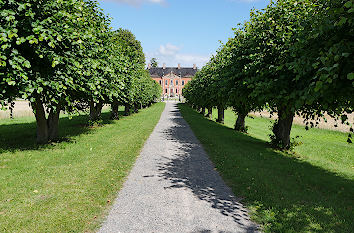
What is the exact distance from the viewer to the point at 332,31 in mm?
6508

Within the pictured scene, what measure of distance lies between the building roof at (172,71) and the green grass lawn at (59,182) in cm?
11322

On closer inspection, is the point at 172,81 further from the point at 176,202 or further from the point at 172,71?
the point at 176,202

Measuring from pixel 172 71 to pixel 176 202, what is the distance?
120649 millimetres

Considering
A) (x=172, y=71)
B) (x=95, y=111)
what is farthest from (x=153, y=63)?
(x=95, y=111)

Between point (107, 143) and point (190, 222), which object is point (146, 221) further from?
point (107, 143)

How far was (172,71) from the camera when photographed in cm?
12344

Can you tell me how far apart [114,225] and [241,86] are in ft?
29.8

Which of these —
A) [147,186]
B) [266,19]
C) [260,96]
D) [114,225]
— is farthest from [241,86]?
[114,225]

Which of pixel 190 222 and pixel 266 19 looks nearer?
pixel 190 222

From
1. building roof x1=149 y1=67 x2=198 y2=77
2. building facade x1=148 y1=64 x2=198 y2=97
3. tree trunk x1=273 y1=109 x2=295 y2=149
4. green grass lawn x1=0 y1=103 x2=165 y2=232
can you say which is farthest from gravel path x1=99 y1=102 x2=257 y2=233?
building roof x1=149 y1=67 x2=198 y2=77

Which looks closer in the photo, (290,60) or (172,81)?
(290,60)

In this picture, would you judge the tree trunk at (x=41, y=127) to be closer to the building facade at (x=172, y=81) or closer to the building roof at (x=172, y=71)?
the building facade at (x=172, y=81)

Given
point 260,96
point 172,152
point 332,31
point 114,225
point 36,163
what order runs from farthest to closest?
point 172,152, point 260,96, point 36,163, point 332,31, point 114,225

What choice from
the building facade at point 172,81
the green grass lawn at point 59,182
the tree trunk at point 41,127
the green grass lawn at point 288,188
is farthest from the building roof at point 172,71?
the green grass lawn at point 59,182
